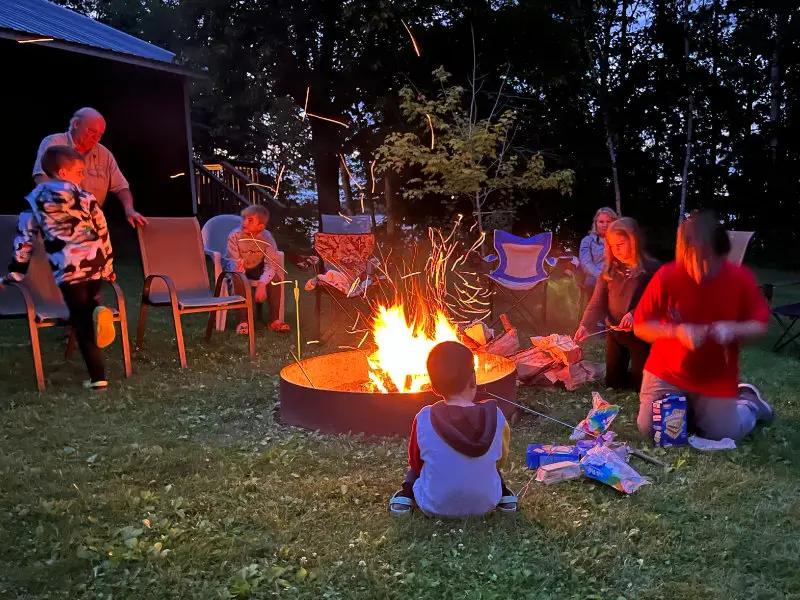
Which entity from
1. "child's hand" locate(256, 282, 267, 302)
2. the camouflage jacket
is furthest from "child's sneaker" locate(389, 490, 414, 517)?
"child's hand" locate(256, 282, 267, 302)

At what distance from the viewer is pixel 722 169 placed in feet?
43.5

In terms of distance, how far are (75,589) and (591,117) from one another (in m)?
13.1

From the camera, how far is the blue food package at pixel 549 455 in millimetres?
3072

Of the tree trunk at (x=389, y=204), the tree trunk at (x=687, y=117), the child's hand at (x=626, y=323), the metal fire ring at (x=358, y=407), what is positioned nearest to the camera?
the metal fire ring at (x=358, y=407)

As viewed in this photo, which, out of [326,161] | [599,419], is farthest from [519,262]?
[326,161]

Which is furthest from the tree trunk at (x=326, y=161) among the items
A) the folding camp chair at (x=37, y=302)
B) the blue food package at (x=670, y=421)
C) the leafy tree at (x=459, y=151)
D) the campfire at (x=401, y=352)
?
the blue food package at (x=670, y=421)

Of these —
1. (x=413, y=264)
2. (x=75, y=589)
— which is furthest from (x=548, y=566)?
(x=413, y=264)

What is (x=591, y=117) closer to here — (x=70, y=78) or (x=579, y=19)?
(x=579, y=19)

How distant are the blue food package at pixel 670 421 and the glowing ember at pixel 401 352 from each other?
1290mm

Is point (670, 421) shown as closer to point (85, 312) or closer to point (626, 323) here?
point (626, 323)

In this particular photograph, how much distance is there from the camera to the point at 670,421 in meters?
3.33

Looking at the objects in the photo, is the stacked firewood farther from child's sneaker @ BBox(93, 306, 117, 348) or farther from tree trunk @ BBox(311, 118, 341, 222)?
tree trunk @ BBox(311, 118, 341, 222)

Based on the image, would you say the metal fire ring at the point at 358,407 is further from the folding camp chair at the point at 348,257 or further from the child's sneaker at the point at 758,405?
the folding camp chair at the point at 348,257

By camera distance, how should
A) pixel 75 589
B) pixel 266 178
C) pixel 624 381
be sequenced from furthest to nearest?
pixel 266 178 < pixel 624 381 < pixel 75 589
